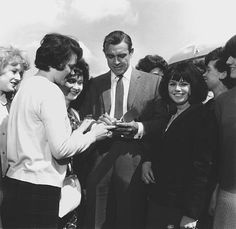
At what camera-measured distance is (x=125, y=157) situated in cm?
329

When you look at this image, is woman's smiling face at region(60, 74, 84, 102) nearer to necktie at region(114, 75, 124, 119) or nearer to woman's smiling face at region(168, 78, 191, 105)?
necktie at region(114, 75, 124, 119)

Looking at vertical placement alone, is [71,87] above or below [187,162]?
above

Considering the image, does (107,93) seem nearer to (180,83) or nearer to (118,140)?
(118,140)

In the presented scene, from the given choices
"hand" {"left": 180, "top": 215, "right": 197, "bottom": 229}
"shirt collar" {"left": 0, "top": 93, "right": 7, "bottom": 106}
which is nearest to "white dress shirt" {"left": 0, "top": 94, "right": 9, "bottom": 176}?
"shirt collar" {"left": 0, "top": 93, "right": 7, "bottom": 106}

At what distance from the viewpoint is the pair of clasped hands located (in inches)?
116

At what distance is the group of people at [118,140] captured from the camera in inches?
85.4

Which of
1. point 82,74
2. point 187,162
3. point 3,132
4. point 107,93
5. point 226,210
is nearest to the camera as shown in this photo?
point 226,210

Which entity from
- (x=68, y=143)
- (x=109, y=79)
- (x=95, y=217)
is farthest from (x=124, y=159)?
(x=68, y=143)

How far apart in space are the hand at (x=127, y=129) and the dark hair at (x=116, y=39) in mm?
910

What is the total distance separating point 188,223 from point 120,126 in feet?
3.17

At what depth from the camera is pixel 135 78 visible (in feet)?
11.7

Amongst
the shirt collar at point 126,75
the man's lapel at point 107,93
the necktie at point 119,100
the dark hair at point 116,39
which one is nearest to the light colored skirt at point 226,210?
the necktie at point 119,100

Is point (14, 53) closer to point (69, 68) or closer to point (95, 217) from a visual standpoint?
point (69, 68)

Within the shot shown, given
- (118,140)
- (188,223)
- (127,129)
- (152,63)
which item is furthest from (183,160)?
(152,63)
